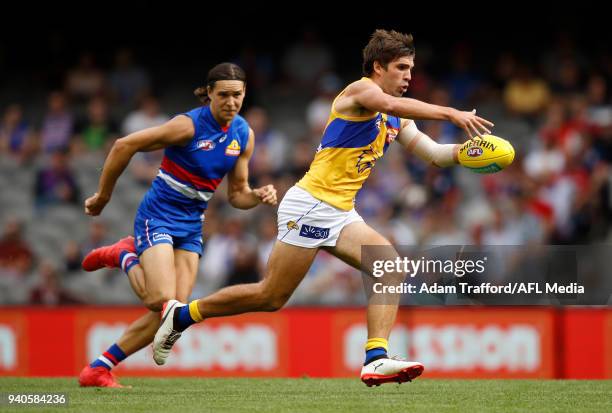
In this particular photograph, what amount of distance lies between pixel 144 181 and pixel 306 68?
326cm

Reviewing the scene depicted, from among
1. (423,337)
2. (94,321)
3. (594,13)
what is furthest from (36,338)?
(594,13)

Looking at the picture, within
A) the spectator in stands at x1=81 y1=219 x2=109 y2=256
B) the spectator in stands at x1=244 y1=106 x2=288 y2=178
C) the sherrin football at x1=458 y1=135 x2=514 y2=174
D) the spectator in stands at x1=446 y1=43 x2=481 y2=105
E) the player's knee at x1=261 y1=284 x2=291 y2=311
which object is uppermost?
the spectator in stands at x1=446 y1=43 x2=481 y2=105

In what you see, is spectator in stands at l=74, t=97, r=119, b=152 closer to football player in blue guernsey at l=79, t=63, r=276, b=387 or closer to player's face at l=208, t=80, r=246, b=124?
football player in blue guernsey at l=79, t=63, r=276, b=387

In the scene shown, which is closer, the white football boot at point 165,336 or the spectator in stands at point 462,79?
the white football boot at point 165,336

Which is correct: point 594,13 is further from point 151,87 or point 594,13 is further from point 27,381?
point 27,381

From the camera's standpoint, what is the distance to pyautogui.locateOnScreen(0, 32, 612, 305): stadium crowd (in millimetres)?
13977

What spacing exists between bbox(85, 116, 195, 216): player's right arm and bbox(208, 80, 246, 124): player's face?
1.02 feet

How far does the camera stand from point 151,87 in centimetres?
1811

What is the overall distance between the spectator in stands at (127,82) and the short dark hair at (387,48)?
10.0 metres

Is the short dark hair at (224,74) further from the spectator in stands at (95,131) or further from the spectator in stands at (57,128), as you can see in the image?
the spectator in stands at (57,128)

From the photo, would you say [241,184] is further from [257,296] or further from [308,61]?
[308,61]

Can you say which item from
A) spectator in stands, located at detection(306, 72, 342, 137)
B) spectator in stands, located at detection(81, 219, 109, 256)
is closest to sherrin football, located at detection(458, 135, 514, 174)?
spectator in stands, located at detection(81, 219, 109, 256)

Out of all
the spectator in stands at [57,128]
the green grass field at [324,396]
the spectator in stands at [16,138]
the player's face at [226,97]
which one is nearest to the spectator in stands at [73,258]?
the spectator in stands at [57,128]

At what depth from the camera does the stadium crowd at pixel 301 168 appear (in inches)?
550
